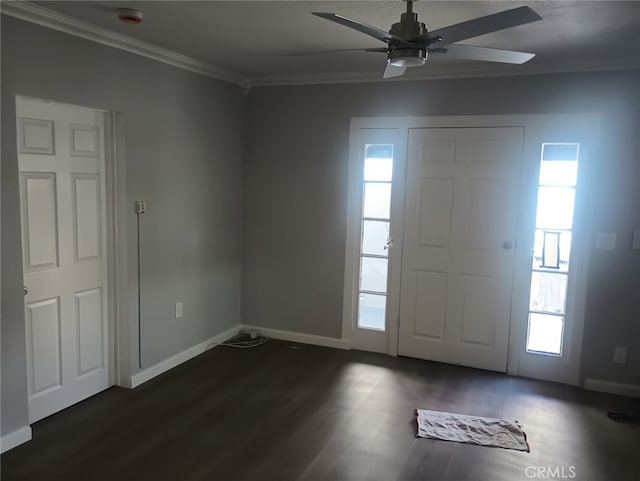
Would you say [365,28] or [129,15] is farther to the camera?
[129,15]

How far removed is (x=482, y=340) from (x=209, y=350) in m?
2.41

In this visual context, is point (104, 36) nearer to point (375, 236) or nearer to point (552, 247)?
point (375, 236)

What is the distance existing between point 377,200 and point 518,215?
3.89 feet

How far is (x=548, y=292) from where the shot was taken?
13.5 ft

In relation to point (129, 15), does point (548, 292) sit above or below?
below

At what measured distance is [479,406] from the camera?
364cm

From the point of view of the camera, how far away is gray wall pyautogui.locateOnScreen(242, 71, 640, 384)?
151 inches

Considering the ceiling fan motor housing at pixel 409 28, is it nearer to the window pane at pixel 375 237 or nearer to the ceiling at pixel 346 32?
the ceiling at pixel 346 32

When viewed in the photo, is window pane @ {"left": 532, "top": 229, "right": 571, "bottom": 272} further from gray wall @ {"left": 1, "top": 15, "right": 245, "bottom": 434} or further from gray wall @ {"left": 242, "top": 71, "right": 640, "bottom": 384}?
gray wall @ {"left": 1, "top": 15, "right": 245, "bottom": 434}

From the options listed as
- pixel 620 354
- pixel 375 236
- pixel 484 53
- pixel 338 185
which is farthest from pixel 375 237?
pixel 484 53

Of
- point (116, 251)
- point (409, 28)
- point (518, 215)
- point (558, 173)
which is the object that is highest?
point (409, 28)

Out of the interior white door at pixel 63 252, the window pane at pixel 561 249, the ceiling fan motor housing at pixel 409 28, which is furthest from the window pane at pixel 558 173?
the interior white door at pixel 63 252

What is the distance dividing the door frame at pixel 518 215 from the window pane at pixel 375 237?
77 millimetres

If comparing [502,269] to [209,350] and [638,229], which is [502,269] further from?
[209,350]
